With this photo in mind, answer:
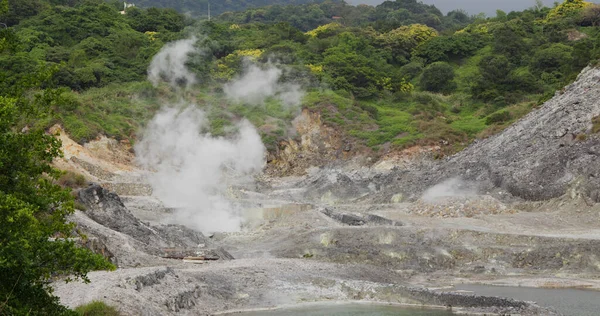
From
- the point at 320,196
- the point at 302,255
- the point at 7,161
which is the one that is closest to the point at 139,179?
the point at 320,196

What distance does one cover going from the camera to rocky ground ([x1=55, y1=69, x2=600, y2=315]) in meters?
26.6

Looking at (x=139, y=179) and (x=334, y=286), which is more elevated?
(x=334, y=286)

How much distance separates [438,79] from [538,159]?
43123 millimetres

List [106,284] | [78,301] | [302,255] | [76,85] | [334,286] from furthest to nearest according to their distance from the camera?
[76,85] → [302,255] → [334,286] → [106,284] → [78,301]

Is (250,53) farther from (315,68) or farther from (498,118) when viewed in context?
(498,118)

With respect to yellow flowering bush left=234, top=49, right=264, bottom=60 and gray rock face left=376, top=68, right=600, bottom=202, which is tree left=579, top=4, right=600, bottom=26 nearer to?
yellow flowering bush left=234, top=49, right=264, bottom=60

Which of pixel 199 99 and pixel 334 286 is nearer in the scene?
pixel 334 286

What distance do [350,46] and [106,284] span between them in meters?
76.7

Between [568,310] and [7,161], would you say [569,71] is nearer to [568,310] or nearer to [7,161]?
[568,310]

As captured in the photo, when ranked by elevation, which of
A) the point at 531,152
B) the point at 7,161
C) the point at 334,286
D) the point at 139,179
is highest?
the point at 7,161

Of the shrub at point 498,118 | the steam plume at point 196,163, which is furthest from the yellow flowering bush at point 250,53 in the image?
the shrub at point 498,118

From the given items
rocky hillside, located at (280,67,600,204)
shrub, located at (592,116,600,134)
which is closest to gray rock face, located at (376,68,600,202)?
rocky hillside, located at (280,67,600,204)

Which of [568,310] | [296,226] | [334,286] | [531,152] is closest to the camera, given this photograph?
[568,310]

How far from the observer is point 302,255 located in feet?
115
